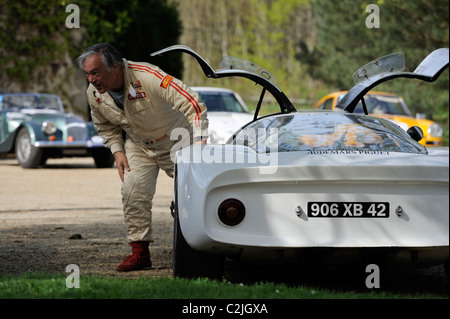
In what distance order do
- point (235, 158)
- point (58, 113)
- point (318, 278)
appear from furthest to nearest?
point (58, 113), point (318, 278), point (235, 158)

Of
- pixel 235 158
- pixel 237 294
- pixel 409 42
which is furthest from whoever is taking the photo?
pixel 409 42

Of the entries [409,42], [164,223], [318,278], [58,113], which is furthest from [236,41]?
[318,278]

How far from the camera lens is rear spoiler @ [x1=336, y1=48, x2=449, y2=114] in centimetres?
541

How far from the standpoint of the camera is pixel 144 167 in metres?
5.86

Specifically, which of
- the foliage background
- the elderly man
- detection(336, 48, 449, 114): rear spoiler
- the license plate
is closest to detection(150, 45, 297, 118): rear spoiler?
the elderly man

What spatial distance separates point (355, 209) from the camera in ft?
14.0

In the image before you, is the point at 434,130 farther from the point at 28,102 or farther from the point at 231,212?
the point at 231,212

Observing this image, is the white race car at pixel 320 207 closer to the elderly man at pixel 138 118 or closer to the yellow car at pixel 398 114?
the elderly man at pixel 138 118

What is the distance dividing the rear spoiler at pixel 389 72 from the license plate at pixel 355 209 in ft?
4.75

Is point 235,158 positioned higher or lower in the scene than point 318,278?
higher

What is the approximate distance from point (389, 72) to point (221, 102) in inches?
404

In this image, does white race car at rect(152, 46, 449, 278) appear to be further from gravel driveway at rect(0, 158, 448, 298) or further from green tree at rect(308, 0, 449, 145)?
green tree at rect(308, 0, 449, 145)

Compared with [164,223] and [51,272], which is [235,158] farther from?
[164,223]
